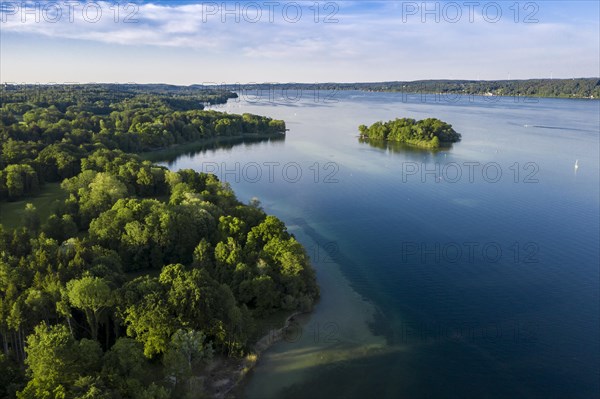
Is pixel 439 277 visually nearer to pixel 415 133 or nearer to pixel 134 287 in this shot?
pixel 134 287

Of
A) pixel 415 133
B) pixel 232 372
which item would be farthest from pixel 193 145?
pixel 232 372

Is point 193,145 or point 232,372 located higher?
point 193,145

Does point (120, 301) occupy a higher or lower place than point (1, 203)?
lower

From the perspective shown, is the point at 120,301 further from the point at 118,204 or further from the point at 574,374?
the point at 574,374

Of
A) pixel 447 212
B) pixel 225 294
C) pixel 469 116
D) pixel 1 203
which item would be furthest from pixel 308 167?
pixel 469 116

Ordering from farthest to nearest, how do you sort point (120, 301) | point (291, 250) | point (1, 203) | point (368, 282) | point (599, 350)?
point (1, 203) → point (368, 282) → point (291, 250) → point (599, 350) → point (120, 301)
